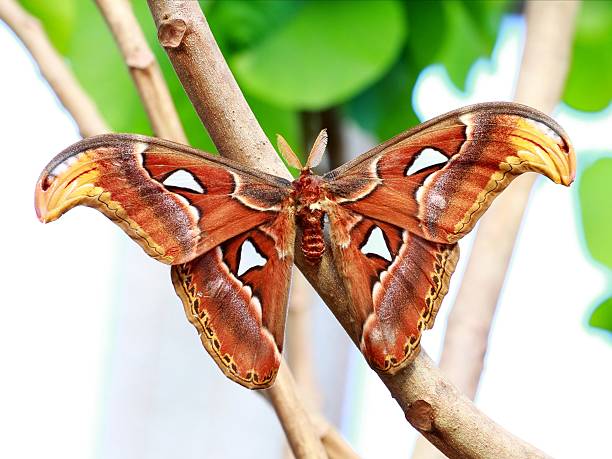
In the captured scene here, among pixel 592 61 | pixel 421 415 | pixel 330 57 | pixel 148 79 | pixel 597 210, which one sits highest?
pixel 592 61

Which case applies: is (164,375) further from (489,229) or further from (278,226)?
(278,226)

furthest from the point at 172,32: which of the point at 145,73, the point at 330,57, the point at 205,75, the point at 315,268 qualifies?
the point at 330,57

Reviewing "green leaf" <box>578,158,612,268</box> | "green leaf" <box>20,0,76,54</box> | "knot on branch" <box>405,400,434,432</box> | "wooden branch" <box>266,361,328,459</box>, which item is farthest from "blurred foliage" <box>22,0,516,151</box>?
"knot on branch" <box>405,400,434,432</box>

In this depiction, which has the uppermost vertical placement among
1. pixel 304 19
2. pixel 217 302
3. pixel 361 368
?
pixel 304 19

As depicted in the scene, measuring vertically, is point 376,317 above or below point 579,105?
below

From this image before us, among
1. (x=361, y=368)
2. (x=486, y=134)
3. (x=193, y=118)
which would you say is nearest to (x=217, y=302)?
(x=486, y=134)

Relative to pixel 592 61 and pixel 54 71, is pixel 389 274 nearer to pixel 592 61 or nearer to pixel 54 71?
pixel 54 71

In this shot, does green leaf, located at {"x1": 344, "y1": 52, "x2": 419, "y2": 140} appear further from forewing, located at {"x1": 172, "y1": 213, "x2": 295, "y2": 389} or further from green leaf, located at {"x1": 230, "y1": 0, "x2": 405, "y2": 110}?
forewing, located at {"x1": 172, "y1": 213, "x2": 295, "y2": 389}
